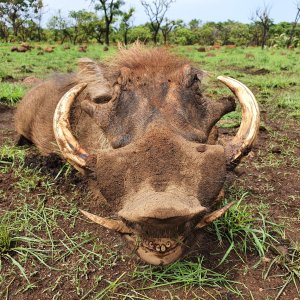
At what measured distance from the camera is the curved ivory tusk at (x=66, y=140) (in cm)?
219

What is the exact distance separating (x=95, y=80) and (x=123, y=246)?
4.62ft

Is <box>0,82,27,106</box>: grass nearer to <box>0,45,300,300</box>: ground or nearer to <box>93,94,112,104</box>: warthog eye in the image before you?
<box>0,45,300,300</box>: ground

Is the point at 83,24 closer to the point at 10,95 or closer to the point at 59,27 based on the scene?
the point at 59,27

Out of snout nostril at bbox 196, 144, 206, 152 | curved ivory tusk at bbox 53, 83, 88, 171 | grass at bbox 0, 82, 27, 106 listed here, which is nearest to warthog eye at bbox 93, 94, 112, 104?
curved ivory tusk at bbox 53, 83, 88, 171

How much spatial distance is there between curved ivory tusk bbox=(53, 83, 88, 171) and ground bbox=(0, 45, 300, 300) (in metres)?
0.64

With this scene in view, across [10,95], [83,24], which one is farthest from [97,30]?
[10,95]

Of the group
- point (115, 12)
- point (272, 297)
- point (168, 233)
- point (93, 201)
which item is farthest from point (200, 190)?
point (115, 12)

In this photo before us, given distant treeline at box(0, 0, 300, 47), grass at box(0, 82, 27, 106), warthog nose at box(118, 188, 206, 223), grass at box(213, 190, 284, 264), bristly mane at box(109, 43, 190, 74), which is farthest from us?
distant treeline at box(0, 0, 300, 47)

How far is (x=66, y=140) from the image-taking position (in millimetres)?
2283

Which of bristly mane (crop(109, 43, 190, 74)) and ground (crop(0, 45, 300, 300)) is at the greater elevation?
bristly mane (crop(109, 43, 190, 74))

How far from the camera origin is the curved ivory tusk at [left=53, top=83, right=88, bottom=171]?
2.19 metres

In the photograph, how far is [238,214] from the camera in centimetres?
271

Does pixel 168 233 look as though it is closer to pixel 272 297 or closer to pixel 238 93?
pixel 272 297

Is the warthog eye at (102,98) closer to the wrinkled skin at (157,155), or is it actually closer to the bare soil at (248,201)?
the wrinkled skin at (157,155)
